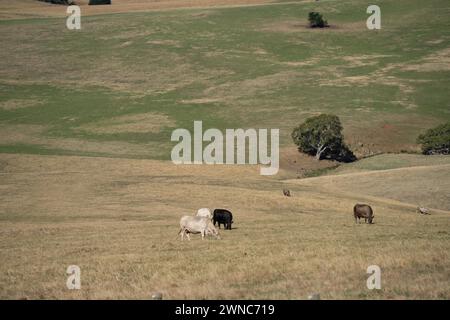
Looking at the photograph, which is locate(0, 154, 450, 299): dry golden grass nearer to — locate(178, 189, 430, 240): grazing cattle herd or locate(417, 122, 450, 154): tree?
locate(178, 189, 430, 240): grazing cattle herd

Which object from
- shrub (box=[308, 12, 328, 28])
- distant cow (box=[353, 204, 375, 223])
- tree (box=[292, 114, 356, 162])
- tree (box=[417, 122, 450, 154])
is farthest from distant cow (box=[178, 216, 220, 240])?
shrub (box=[308, 12, 328, 28])

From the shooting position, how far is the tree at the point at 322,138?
81750 mm

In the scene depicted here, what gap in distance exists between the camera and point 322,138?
81312mm

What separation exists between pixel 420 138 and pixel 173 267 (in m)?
65.0

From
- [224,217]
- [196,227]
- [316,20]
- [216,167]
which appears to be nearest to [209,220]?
[196,227]

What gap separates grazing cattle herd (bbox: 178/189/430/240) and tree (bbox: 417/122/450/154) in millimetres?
43585

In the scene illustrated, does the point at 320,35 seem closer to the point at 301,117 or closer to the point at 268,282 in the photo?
the point at 301,117

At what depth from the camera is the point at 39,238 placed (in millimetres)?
29609

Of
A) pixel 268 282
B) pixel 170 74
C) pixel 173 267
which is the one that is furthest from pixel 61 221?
pixel 170 74

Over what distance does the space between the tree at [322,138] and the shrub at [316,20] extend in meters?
52.2

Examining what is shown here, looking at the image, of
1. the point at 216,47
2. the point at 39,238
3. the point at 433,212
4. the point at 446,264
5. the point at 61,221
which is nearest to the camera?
the point at 446,264

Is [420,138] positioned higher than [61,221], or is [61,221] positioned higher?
[61,221]

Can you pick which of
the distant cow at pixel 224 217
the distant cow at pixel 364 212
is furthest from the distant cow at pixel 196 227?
the distant cow at pixel 364 212

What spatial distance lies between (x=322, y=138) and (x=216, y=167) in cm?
1774
